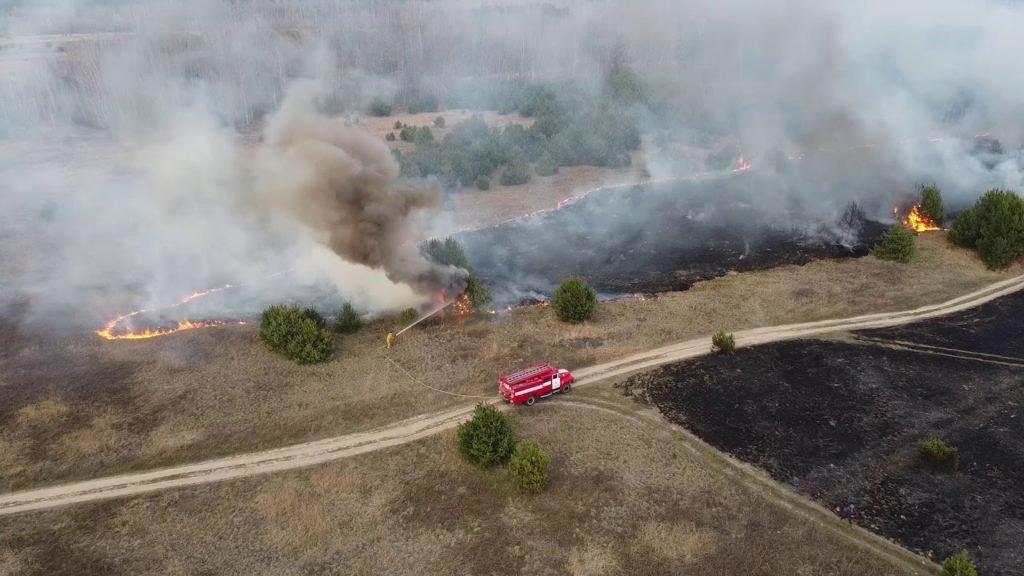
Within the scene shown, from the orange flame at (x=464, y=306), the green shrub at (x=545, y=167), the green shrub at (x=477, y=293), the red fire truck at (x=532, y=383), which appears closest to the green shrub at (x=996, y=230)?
the red fire truck at (x=532, y=383)

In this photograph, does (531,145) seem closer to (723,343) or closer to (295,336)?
(723,343)

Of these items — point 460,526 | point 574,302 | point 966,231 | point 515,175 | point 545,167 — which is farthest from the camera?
point 545,167

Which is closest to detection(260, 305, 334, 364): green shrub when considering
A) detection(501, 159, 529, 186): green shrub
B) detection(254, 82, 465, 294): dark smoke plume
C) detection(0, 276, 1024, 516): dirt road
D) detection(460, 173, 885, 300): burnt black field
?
detection(254, 82, 465, 294): dark smoke plume

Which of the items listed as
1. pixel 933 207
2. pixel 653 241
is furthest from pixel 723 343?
pixel 933 207

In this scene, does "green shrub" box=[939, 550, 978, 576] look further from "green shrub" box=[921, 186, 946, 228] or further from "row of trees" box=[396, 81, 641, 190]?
"row of trees" box=[396, 81, 641, 190]

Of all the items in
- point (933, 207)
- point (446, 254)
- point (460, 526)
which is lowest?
point (460, 526)

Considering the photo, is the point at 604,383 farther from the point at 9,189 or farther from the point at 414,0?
the point at 414,0
